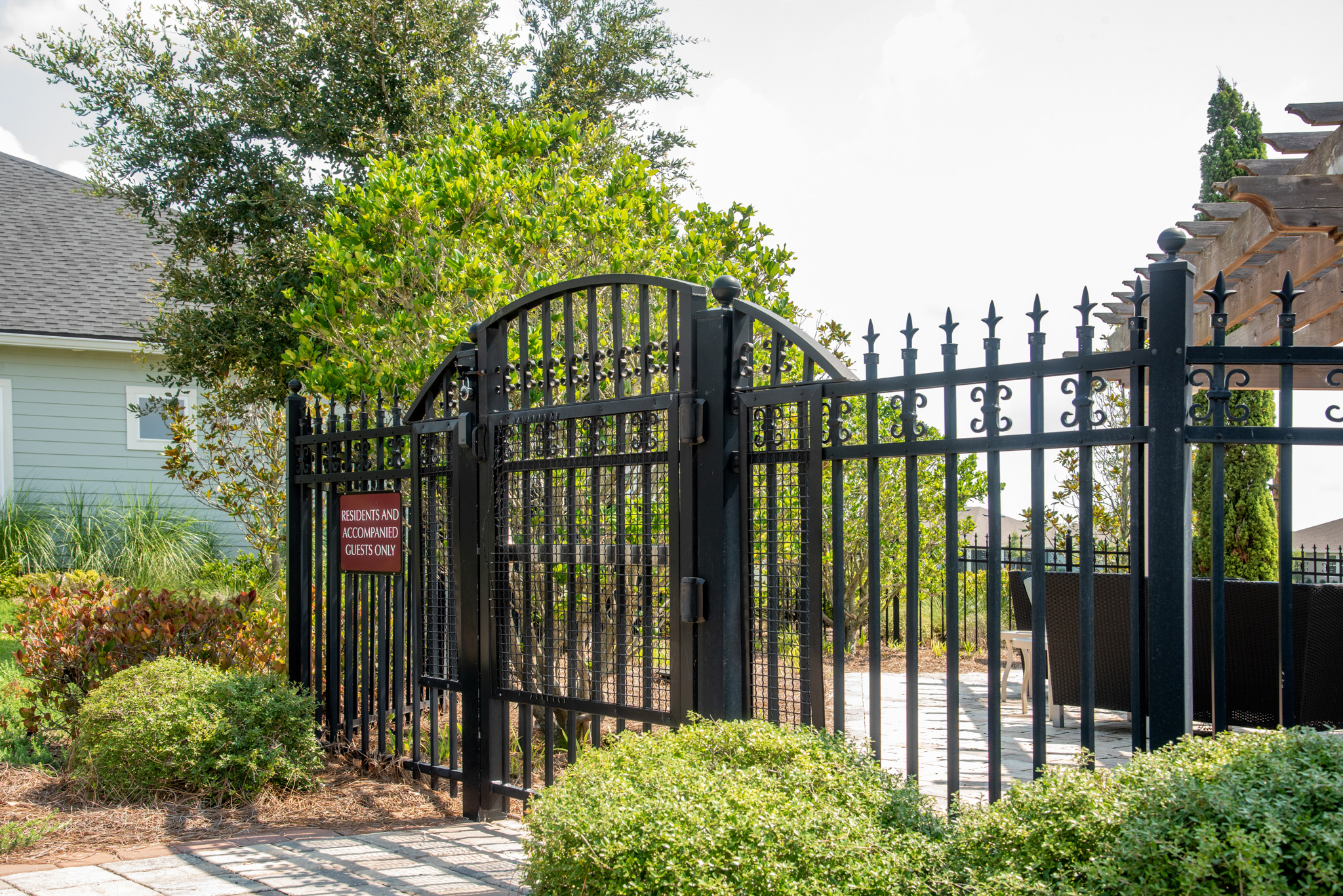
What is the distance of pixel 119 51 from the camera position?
10.5 meters

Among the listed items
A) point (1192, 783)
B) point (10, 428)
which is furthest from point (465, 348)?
point (10, 428)

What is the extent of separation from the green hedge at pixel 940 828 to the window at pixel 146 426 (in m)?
13.0

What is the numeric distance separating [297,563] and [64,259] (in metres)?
12.3

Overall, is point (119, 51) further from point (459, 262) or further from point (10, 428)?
point (459, 262)

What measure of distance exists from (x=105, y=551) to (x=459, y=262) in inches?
360

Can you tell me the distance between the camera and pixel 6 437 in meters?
13.4

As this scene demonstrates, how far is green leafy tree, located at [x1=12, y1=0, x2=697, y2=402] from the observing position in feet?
33.7

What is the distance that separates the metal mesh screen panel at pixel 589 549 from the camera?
430cm

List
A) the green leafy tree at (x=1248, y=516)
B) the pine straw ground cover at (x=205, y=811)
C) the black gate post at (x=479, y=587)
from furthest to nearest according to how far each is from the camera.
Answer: the green leafy tree at (x=1248, y=516), the black gate post at (x=479, y=587), the pine straw ground cover at (x=205, y=811)

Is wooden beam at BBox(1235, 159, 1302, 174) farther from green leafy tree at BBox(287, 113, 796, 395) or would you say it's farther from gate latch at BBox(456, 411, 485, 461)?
gate latch at BBox(456, 411, 485, 461)

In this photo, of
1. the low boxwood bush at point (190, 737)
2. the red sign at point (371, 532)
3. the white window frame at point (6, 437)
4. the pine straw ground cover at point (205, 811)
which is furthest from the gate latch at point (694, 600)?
the white window frame at point (6, 437)

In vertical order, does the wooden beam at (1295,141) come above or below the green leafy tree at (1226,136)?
below

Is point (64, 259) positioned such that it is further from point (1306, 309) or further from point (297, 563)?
point (1306, 309)

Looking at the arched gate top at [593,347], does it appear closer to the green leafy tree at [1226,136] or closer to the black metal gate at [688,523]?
the black metal gate at [688,523]
